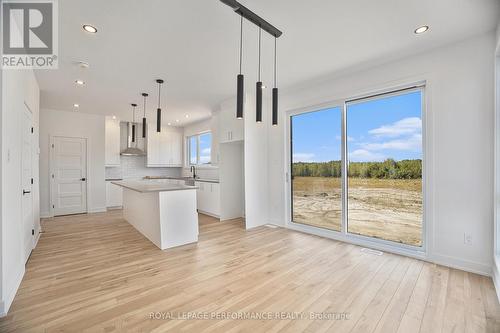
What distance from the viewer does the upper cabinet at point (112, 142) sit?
6.66 meters

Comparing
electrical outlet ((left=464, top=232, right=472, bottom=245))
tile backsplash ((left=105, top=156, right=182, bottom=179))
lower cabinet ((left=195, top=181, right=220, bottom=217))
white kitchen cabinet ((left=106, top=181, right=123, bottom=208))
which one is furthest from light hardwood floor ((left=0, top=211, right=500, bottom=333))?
tile backsplash ((left=105, top=156, right=182, bottom=179))

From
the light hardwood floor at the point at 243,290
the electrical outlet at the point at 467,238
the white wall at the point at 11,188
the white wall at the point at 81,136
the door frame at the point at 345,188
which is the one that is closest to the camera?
the light hardwood floor at the point at 243,290

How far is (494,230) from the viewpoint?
2.43 meters

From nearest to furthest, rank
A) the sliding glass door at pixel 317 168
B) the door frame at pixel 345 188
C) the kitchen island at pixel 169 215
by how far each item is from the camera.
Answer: the door frame at pixel 345 188, the kitchen island at pixel 169 215, the sliding glass door at pixel 317 168

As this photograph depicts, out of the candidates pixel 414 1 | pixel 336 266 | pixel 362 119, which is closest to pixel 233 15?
pixel 414 1

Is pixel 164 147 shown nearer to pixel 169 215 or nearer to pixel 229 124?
pixel 229 124

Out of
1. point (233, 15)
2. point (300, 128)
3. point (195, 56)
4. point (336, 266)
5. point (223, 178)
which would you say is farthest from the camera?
point (223, 178)

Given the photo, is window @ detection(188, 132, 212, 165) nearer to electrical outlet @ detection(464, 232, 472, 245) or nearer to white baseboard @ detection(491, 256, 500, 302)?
electrical outlet @ detection(464, 232, 472, 245)

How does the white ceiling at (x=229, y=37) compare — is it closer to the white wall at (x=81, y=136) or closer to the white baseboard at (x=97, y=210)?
the white wall at (x=81, y=136)

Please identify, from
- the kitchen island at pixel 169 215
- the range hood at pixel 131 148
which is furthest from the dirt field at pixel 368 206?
the range hood at pixel 131 148

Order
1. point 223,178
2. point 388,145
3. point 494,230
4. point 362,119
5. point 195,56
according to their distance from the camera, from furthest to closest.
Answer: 1. point 223,178
2. point 362,119
3. point 388,145
4. point 195,56
5. point 494,230

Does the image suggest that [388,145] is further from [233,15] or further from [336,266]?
[233,15]

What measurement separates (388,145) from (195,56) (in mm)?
3039

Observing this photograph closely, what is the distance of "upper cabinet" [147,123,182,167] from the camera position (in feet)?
24.2
